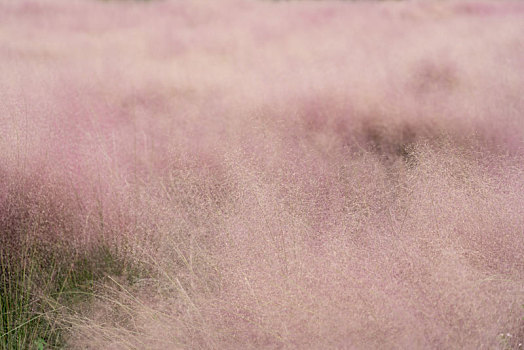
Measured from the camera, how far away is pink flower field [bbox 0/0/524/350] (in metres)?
1.57

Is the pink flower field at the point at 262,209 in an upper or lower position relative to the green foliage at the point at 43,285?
upper

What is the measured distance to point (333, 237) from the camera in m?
1.84

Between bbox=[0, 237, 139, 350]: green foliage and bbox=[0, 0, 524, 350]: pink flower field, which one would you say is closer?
bbox=[0, 0, 524, 350]: pink flower field

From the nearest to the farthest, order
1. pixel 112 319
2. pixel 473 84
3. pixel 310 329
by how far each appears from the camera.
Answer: pixel 310 329, pixel 112 319, pixel 473 84

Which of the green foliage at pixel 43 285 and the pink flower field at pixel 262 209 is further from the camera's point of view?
the green foliage at pixel 43 285

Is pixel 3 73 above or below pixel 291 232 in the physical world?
above

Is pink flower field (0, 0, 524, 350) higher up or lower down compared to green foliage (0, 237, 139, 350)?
higher up

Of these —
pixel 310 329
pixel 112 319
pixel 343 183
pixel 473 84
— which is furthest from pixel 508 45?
pixel 112 319

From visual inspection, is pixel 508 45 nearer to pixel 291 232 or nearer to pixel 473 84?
pixel 473 84

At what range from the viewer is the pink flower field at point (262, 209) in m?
1.57

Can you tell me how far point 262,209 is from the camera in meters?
1.94

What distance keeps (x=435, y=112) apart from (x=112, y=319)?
2.72 meters

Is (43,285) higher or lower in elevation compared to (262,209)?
lower

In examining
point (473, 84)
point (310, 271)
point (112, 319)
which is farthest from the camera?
point (473, 84)
